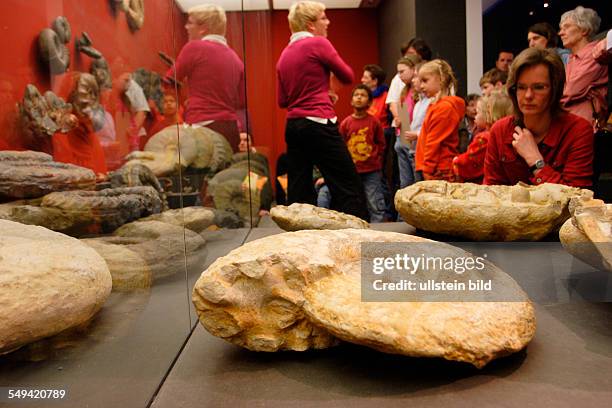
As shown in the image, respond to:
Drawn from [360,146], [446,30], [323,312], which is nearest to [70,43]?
[323,312]

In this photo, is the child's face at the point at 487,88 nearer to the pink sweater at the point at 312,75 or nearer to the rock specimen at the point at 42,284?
the pink sweater at the point at 312,75

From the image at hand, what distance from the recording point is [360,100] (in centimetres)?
366

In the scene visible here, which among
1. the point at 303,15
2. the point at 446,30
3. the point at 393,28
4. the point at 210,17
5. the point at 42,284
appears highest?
the point at 393,28

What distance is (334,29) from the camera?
3.92 m

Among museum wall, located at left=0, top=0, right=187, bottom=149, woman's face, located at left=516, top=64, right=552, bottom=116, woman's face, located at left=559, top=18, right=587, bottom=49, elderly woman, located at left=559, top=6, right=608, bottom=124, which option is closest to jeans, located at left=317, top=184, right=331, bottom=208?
woman's face, located at left=516, top=64, right=552, bottom=116

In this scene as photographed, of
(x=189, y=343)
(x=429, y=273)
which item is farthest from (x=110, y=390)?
(x=429, y=273)

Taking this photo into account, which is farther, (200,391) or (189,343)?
(189,343)

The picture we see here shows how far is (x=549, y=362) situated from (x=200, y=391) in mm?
651

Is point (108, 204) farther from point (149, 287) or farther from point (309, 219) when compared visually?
point (309, 219)

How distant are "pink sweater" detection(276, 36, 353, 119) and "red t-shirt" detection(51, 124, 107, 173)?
1900 millimetres

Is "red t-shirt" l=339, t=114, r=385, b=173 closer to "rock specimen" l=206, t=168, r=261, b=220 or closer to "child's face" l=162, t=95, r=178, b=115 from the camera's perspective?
"rock specimen" l=206, t=168, r=261, b=220

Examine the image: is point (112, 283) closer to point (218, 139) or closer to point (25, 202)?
point (25, 202)

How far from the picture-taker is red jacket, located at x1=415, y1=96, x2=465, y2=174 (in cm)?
282

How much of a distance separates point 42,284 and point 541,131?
6.42ft
